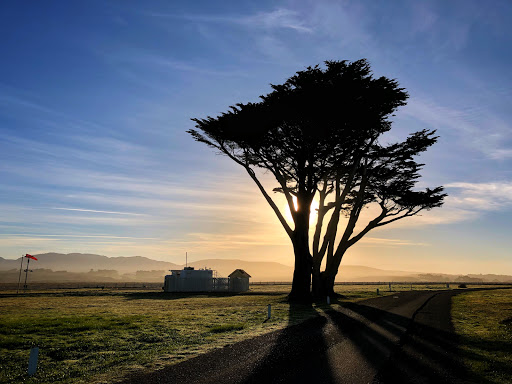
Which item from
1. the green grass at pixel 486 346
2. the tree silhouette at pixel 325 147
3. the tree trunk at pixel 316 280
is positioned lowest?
the green grass at pixel 486 346

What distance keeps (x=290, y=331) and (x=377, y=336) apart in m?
3.24

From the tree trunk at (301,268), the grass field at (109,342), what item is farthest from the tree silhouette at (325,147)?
the grass field at (109,342)

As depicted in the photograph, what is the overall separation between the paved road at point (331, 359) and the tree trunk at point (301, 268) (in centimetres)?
1493

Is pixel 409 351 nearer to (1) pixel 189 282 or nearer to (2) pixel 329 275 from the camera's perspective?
(2) pixel 329 275

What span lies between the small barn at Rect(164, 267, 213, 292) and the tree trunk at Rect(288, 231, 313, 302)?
23.1 meters

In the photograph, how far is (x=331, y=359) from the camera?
29.8ft

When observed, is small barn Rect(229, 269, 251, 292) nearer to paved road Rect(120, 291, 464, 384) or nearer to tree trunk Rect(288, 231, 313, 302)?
tree trunk Rect(288, 231, 313, 302)

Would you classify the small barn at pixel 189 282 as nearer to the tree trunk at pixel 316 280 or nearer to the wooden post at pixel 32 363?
the tree trunk at pixel 316 280

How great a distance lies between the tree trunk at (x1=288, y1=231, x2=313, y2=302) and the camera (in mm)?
28750

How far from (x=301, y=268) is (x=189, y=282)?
24.9 metres

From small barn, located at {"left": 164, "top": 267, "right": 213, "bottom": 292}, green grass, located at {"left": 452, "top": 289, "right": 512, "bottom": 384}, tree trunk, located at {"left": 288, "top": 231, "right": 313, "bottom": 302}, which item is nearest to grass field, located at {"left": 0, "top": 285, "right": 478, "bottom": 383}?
green grass, located at {"left": 452, "top": 289, "right": 512, "bottom": 384}

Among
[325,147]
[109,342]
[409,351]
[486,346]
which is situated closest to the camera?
[409,351]

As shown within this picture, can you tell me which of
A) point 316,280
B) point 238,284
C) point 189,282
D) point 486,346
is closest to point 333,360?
point 486,346

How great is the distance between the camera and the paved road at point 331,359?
300 inches
